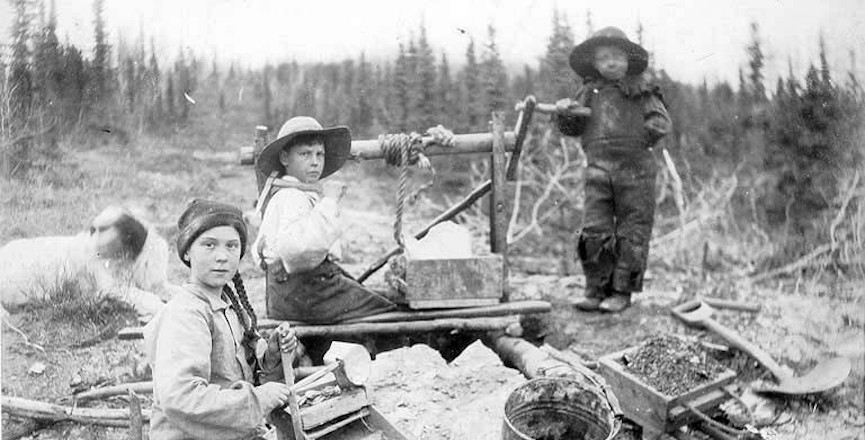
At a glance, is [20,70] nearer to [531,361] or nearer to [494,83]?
[531,361]

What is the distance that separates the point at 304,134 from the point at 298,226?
588mm

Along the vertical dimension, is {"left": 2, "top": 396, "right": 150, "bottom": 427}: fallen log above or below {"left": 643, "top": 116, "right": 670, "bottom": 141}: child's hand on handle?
below

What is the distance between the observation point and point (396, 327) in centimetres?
440

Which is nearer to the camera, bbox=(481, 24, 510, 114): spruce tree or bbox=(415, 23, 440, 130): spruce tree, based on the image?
bbox=(415, 23, 440, 130): spruce tree

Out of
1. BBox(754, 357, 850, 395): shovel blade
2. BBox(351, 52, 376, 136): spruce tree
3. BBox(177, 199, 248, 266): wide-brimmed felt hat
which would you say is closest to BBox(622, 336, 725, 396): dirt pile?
BBox(754, 357, 850, 395): shovel blade

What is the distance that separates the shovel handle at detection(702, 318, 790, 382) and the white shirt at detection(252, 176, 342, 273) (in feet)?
9.59

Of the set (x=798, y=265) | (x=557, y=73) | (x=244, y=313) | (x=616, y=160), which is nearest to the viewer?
(x=244, y=313)

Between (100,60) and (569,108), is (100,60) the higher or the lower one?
the higher one

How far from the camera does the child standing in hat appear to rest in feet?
17.5

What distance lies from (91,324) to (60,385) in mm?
613

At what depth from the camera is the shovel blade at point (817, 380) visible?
4164 mm

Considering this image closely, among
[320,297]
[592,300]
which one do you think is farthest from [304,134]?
[592,300]

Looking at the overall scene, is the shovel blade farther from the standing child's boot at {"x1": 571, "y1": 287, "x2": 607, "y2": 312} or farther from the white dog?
the white dog

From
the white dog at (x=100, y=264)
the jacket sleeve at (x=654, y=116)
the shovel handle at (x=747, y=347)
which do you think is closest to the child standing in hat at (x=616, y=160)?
the jacket sleeve at (x=654, y=116)
